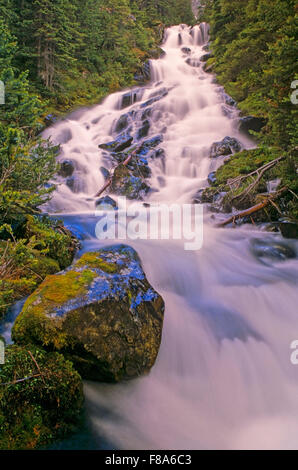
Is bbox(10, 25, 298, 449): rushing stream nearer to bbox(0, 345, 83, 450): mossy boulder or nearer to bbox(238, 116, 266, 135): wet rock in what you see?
bbox(0, 345, 83, 450): mossy boulder

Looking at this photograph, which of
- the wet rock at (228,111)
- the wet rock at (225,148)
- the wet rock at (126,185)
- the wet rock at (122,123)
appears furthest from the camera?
the wet rock at (228,111)

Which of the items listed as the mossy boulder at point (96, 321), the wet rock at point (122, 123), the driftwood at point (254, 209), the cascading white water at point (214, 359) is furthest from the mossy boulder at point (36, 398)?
the wet rock at point (122, 123)

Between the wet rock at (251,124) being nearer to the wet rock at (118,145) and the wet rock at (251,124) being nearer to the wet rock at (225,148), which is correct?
the wet rock at (225,148)

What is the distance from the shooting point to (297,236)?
581cm

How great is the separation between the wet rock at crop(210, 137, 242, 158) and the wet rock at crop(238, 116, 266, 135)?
4.49ft

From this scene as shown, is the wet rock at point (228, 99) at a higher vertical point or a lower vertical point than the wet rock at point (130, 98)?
lower

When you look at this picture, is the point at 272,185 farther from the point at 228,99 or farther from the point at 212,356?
the point at 228,99

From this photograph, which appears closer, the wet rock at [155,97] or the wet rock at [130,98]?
the wet rock at [155,97]

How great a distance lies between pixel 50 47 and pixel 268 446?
18.4 metres

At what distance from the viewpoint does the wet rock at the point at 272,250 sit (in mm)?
5434

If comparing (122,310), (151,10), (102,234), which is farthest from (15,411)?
(151,10)

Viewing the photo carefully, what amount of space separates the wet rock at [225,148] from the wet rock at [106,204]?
198 inches

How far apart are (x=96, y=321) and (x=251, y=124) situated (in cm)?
1234
